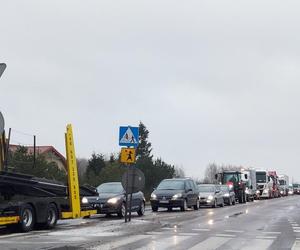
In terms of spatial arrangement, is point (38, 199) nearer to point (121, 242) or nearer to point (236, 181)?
point (121, 242)

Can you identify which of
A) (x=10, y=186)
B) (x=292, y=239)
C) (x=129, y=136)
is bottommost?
(x=292, y=239)

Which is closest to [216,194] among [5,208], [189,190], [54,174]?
[189,190]

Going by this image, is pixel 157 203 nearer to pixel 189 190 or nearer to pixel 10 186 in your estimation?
pixel 189 190

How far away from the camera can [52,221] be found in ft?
56.9

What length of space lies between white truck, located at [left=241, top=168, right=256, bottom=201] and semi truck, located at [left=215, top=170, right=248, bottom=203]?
1.15 feet

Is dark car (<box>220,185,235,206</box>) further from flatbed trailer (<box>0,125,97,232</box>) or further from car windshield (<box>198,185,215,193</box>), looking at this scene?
flatbed trailer (<box>0,125,97,232</box>)

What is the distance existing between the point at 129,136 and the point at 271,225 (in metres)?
5.37

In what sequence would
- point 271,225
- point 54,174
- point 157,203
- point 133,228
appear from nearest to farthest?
point 133,228
point 271,225
point 157,203
point 54,174

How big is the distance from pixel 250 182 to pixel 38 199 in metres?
39.9

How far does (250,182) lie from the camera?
5456 cm

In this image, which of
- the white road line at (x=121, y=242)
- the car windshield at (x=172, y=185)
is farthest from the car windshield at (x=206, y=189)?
the white road line at (x=121, y=242)

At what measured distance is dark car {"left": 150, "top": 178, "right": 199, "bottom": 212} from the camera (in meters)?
28.6

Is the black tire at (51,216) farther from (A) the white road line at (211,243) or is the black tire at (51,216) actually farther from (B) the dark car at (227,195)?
(B) the dark car at (227,195)

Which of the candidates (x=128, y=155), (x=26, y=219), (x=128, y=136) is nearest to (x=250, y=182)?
(x=128, y=136)
